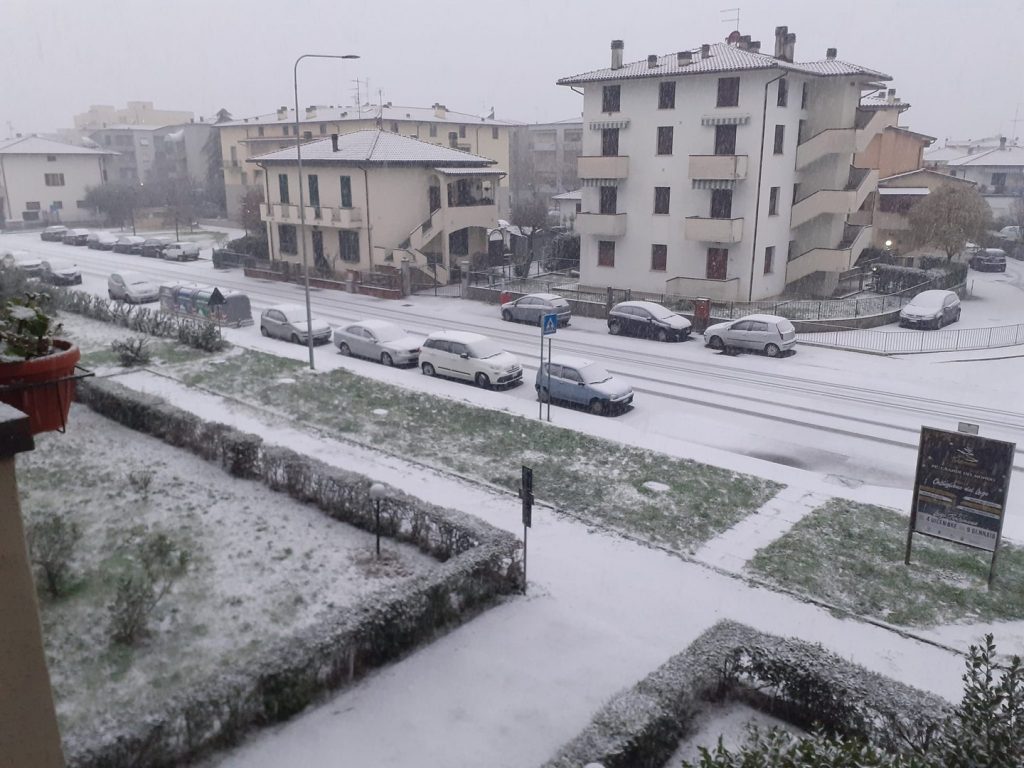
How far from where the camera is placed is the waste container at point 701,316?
30.2 meters

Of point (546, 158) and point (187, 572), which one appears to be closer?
point (187, 572)

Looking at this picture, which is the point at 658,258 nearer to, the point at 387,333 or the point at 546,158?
the point at 387,333

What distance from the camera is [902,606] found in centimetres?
1102

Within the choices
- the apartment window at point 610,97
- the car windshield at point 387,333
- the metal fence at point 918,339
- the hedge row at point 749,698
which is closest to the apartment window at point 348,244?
the apartment window at point 610,97

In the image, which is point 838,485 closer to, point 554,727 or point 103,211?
point 554,727

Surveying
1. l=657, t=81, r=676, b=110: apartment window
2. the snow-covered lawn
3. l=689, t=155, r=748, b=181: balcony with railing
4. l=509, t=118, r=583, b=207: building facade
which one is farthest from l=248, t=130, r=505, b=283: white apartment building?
l=509, t=118, r=583, b=207: building facade

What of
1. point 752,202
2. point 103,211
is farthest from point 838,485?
point 103,211

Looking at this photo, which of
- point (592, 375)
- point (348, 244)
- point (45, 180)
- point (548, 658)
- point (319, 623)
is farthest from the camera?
point (45, 180)

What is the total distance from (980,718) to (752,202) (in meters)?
30.8

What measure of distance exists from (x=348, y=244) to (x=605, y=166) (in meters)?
14.1

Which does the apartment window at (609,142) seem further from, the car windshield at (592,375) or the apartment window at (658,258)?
the car windshield at (592,375)

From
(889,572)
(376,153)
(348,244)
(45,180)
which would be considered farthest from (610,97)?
(45,180)

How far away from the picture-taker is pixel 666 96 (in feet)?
114

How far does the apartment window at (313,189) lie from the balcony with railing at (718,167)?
1967 centimetres
